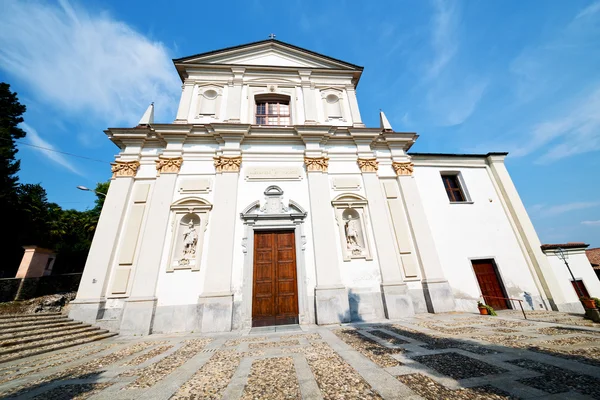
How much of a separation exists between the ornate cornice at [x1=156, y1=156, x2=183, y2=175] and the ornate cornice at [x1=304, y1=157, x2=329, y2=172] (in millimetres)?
5379

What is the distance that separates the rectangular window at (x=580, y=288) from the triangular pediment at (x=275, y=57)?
13977 mm

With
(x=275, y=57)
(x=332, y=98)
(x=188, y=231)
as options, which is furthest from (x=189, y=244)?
(x=275, y=57)

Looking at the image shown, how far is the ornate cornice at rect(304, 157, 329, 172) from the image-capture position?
944cm

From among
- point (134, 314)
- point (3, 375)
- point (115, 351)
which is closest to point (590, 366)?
point (115, 351)

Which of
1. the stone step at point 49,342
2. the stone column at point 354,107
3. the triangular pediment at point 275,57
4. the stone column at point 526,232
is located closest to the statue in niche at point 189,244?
the stone step at point 49,342

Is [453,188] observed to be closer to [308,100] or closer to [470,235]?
[470,235]

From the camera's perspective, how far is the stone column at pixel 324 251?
734 centimetres

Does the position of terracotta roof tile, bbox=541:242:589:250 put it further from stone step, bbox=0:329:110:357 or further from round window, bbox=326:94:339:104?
stone step, bbox=0:329:110:357

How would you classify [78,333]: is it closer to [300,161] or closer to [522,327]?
[300,161]

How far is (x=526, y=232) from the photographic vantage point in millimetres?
9664

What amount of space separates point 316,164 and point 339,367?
7.37m

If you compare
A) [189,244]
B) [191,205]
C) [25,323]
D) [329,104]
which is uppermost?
[329,104]

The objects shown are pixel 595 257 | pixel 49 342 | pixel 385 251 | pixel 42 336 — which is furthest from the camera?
pixel 595 257

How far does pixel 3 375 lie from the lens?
12.4ft
